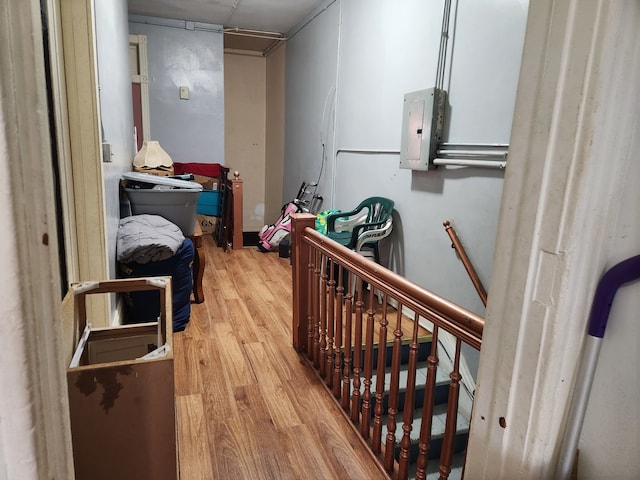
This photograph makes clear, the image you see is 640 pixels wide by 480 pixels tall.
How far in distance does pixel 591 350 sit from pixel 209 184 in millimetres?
5420

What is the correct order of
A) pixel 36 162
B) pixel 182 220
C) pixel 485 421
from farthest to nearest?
pixel 182 220 < pixel 485 421 < pixel 36 162

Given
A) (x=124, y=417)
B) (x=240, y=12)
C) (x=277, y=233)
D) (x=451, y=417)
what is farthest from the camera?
(x=277, y=233)

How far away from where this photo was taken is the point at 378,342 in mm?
2334

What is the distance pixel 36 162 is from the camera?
48 cm

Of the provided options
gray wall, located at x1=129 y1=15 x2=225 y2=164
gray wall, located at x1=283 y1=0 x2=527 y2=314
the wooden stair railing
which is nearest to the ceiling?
gray wall, located at x1=129 y1=15 x2=225 y2=164

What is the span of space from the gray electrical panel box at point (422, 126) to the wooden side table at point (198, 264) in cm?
167

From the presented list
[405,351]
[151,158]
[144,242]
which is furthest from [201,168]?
[405,351]

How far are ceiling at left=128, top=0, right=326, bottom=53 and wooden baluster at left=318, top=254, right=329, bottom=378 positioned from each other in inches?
141

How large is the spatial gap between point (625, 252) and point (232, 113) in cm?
730

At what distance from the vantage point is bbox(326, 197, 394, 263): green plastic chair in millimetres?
3352

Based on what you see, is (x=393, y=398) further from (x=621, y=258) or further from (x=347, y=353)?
(x=621, y=258)

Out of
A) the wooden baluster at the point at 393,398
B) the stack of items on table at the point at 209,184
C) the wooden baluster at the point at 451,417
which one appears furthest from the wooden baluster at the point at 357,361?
the stack of items on table at the point at 209,184

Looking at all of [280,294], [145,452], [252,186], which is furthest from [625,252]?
[252,186]

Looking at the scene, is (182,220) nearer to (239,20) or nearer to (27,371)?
(27,371)
